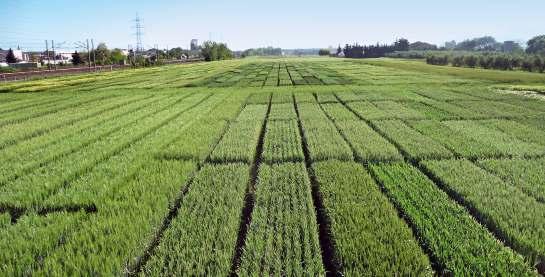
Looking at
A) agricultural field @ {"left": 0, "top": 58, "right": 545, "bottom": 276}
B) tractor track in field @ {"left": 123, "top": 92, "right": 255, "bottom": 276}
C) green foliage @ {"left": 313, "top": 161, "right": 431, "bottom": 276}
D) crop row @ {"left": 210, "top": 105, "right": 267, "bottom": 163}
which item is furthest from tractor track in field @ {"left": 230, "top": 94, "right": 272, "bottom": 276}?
green foliage @ {"left": 313, "top": 161, "right": 431, "bottom": 276}

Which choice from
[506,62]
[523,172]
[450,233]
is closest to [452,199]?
[450,233]

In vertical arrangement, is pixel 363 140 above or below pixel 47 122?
below

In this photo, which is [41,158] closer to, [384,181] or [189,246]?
[189,246]

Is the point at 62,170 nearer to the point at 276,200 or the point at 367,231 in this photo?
the point at 276,200

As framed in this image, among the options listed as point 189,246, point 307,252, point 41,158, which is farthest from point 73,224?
point 41,158

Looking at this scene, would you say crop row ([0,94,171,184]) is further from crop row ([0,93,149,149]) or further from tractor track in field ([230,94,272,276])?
tractor track in field ([230,94,272,276])

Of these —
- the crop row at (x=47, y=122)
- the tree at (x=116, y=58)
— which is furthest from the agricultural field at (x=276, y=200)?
the tree at (x=116, y=58)
